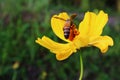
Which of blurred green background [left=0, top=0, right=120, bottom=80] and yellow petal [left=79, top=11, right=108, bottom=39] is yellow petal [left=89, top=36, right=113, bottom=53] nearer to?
yellow petal [left=79, top=11, right=108, bottom=39]

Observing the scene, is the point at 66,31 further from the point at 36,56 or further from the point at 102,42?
the point at 36,56

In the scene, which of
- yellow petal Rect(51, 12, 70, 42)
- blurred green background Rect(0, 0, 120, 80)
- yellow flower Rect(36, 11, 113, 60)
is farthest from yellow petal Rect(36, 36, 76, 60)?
blurred green background Rect(0, 0, 120, 80)

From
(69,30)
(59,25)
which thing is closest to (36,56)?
(59,25)

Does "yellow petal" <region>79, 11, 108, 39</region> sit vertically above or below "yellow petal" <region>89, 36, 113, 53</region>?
above

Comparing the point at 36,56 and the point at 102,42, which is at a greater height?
the point at 36,56

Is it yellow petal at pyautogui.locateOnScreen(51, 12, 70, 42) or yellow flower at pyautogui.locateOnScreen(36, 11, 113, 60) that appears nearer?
yellow flower at pyautogui.locateOnScreen(36, 11, 113, 60)

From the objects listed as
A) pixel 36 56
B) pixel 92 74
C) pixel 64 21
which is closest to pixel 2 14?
pixel 36 56

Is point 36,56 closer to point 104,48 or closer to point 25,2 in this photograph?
point 25,2
